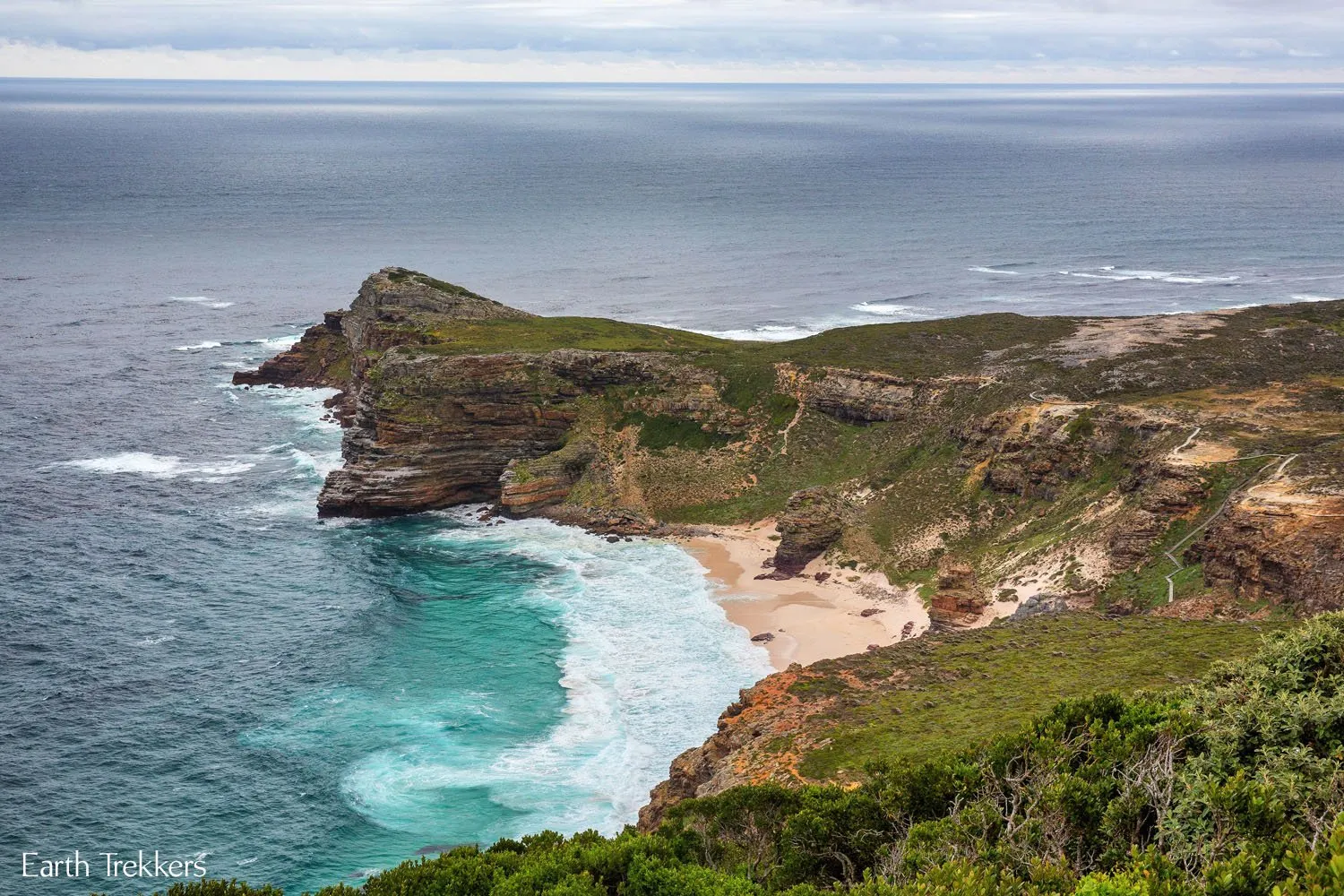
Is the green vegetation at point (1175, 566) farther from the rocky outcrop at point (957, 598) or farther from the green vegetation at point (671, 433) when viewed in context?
the green vegetation at point (671, 433)

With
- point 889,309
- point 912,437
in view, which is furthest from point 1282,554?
point 889,309

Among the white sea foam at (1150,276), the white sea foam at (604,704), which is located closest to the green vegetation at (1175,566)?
the white sea foam at (604,704)

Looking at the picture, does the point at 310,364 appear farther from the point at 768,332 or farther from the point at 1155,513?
the point at 1155,513

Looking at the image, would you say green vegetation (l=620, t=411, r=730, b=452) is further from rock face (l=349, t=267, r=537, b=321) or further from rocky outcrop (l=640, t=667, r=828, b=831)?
rocky outcrop (l=640, t=667, r=828, b=831)

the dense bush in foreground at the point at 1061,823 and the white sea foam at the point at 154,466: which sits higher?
the dense bush in foreground at the point at 1061,823

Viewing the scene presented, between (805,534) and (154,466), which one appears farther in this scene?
(154,466)

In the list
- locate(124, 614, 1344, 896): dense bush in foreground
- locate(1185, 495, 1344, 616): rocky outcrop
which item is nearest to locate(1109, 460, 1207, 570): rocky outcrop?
locate(1185, 495, 1344, 616): rocky outcrop

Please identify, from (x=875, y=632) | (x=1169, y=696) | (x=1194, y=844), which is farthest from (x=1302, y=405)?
(x=1194, y=844)
